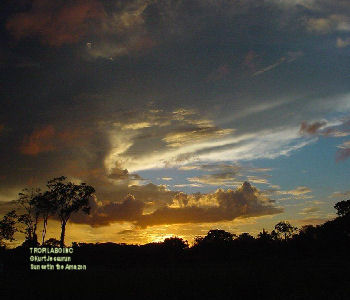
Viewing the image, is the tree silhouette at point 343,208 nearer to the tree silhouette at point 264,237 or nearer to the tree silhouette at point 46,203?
the tree silhouette at point 264,237

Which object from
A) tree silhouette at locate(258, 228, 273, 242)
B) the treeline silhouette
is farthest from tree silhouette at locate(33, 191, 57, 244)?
tree silhouette at locate(258, 228, 273, 242)

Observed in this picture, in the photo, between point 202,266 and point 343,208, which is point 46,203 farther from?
point 343,208

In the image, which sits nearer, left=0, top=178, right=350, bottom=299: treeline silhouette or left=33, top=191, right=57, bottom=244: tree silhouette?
left=0, top=178, right=350, bottom=299: treeline silhouette

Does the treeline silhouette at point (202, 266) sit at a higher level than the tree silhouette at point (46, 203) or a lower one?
lower

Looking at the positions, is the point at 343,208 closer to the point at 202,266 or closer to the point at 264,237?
the point at 264,237

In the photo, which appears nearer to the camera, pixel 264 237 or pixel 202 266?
pixel 202 266

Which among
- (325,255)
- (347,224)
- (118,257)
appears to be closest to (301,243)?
(325,255)

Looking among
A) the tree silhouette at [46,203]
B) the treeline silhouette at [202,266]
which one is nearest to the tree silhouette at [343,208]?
the treeline silhouette at [202,266]

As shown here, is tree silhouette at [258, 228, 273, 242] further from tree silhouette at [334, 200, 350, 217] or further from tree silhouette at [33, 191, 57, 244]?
tree silhouette at [33, 191, 57, 244]

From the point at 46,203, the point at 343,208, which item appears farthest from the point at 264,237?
the point at 46,203

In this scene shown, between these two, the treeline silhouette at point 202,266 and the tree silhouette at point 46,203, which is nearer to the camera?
the treeline silhouette at point 202,266

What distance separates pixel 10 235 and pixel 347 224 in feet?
287

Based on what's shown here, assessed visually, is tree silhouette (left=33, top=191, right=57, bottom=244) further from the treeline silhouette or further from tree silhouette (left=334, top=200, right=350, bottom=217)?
tree silhouette (left=334, top=200, right=350, bottom=217)

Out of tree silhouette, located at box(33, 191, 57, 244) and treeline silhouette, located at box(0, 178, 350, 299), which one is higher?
tree silhouette, located at box(33, 191, 57, 244)
